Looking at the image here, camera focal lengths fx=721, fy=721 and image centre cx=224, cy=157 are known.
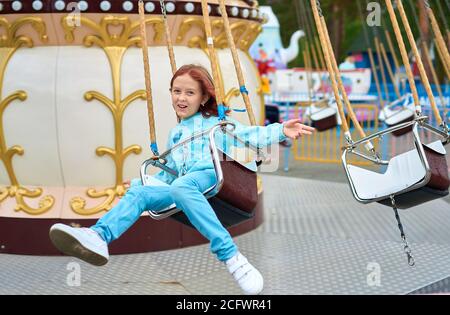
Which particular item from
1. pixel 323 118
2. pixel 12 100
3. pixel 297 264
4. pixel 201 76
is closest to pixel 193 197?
pixel 201 76

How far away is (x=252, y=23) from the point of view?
5.59 m

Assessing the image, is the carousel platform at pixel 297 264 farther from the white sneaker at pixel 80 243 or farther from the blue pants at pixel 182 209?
the white sneaker at pixel 80 243

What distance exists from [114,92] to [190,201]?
94.8 inches

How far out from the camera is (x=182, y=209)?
8.70 ft

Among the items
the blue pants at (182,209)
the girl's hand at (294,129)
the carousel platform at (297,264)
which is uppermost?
the girl's hand at (294,129)

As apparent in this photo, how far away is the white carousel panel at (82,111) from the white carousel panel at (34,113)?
6cm

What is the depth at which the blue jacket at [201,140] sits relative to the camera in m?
2.72

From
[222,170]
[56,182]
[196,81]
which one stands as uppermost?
[196,81]

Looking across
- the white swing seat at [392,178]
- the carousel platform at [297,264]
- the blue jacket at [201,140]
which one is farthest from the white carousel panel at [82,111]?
the white swing seat at [392,178]

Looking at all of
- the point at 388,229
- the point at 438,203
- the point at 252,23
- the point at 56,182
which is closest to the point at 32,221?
the point at 56,182

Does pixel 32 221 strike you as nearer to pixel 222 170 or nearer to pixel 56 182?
pixel 56 182

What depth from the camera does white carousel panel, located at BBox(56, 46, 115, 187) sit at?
4820 mm

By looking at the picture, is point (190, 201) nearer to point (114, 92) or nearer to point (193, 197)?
point (193, 197)
